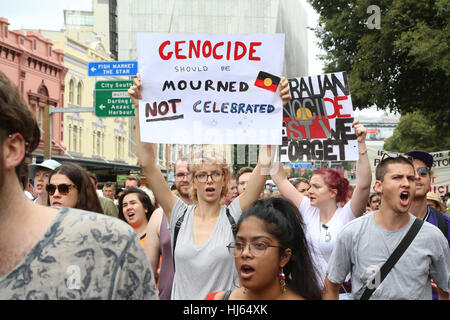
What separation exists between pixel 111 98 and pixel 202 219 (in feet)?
64.2

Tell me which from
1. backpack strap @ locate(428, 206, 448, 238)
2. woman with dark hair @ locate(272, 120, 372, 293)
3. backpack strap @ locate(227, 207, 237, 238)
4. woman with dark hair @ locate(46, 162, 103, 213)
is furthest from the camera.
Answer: woman with dark hair @ locate(46, 162, 103, 213)

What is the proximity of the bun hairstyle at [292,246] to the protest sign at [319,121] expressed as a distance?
2.52m

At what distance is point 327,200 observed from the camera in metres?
5.67

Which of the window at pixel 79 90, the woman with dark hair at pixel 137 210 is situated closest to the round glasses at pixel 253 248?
the woman with dark hair at pixel 137 210

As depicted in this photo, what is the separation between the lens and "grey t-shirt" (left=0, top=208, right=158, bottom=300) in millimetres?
1785

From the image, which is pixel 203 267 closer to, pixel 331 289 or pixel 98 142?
pixel 331 289

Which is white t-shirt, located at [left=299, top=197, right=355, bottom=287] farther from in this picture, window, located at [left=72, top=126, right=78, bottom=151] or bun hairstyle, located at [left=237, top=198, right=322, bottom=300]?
window, located at [left=72, top=126, right=78, bottom=151]

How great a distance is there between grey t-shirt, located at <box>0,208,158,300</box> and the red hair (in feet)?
13.1

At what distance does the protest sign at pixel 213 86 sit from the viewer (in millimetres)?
5090

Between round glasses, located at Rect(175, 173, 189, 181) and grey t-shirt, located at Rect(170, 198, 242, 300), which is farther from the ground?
round glasses, located at Rect(175, 173, 189, 181)

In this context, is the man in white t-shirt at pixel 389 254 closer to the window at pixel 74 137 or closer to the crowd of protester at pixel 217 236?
the crowd of protester at pixel 217 236

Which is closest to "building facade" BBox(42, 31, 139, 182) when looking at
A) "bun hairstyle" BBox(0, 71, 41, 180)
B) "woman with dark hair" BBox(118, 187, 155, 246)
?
"woman with dark hair" BBox(118, 187, 155, 246)
